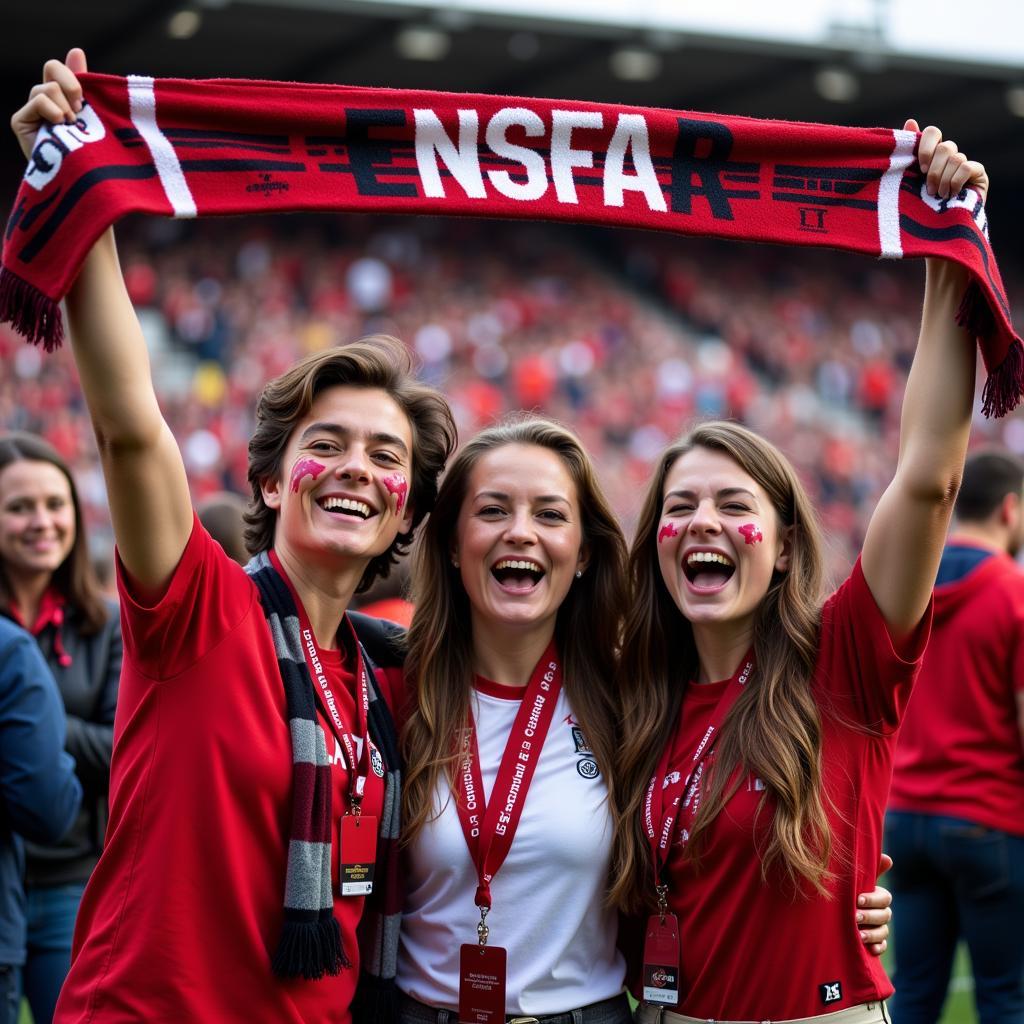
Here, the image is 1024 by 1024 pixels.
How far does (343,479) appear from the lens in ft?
8.87

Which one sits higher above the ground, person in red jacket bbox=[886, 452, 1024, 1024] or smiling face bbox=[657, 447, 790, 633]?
smiling face bbox=[657, 447, 790, 633]

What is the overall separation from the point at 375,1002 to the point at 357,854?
30 cm

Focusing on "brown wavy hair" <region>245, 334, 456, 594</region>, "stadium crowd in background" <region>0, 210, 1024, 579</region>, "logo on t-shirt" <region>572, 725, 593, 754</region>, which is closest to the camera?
"brown wavy hair" <region>245, 334, 456, 594</region>

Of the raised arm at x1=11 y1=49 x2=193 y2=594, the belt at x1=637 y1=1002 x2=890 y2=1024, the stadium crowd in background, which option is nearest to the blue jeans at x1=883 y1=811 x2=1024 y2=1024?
the belt at x1=637 y1=1002 x2=890 y2=1024

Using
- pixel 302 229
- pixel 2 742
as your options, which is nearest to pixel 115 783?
pixel 2 742

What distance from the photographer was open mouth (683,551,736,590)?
113 inches

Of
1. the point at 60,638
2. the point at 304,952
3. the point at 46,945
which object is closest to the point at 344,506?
the point at 304,952

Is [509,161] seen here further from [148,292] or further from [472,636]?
[148,292]

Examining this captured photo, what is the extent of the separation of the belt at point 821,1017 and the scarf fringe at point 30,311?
5.32 feet

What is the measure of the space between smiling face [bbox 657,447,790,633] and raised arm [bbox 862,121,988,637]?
0.87ft

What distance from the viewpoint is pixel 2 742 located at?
3.13 metres

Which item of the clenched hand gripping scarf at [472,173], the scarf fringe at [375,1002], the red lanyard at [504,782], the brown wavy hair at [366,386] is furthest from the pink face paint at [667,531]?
the scarf fringe at [375,1002]

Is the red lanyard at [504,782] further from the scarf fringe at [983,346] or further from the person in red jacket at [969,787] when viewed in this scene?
the person in red jacket at [969,787]

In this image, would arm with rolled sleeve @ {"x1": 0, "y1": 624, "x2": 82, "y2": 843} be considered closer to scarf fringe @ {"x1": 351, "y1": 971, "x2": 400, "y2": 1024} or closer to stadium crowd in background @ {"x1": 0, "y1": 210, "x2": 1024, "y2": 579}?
scarf fringe @ {"x1": 351, "y1": 971, "x2": 400, "y2": 1024}
